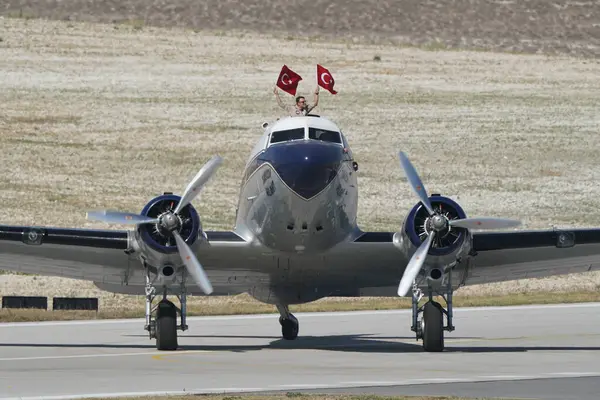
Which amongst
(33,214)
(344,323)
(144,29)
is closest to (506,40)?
(144,29)

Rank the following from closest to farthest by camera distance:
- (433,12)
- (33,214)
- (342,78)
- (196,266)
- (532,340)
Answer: (196,266)
(532,340)
(33,214)
(342,78)
(433,12)

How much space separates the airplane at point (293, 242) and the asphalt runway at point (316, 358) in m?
1.34

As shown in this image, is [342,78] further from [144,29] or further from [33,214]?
[33,214]

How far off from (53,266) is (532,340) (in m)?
10.9

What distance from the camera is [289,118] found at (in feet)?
82.5

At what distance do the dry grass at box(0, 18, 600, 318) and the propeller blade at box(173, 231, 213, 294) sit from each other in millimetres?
16993

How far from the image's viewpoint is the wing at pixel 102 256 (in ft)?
82.2

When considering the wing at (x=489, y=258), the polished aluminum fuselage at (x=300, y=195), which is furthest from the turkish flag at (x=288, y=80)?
the wing at (x=489, y=258)

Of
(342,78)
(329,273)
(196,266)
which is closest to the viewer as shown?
(196,266)

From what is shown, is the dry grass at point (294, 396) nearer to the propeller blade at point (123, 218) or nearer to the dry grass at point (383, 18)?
the propeller blade at point (123, 218)

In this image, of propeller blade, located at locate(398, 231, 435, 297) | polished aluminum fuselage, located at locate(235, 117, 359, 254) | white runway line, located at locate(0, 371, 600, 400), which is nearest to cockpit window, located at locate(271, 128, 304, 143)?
polished aluminum fuselage, located at locate(235, 117, 359, 254)

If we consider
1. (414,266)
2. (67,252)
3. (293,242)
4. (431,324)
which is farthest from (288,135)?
(67,252)

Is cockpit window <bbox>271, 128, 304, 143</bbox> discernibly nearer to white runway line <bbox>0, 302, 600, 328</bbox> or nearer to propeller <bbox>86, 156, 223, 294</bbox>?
propeller <bbox>86, 156, 223, 294</bbox>

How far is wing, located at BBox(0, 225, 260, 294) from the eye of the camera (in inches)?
987
